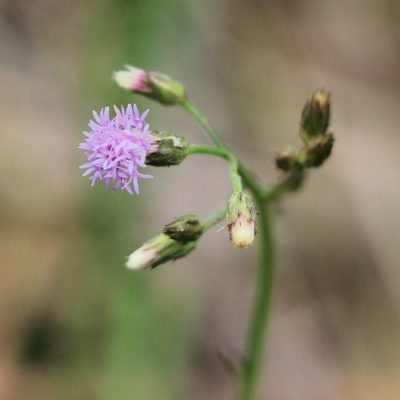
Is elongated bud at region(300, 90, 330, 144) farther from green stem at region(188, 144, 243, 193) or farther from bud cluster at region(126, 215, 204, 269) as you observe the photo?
bud cluster at region(126, 215, 204, 269)

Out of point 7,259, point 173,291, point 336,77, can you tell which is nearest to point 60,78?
point 7,259

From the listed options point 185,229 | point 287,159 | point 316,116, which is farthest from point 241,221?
point 316,116

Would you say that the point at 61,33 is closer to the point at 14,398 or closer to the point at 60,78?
the point at 60,78

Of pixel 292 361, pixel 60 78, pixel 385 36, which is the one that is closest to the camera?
pixel 292 361

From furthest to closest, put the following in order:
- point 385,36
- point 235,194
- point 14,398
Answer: point 385,36
point 14,398
point 235,194

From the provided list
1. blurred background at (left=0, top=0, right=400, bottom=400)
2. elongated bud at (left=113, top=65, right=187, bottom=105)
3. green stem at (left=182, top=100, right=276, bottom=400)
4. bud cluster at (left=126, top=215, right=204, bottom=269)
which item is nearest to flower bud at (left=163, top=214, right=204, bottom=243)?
bud cluster at (left=126, top=215, right=204, bottom=269)

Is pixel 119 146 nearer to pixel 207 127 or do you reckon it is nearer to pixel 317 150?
pixel 207 127

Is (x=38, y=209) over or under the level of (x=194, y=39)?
under
